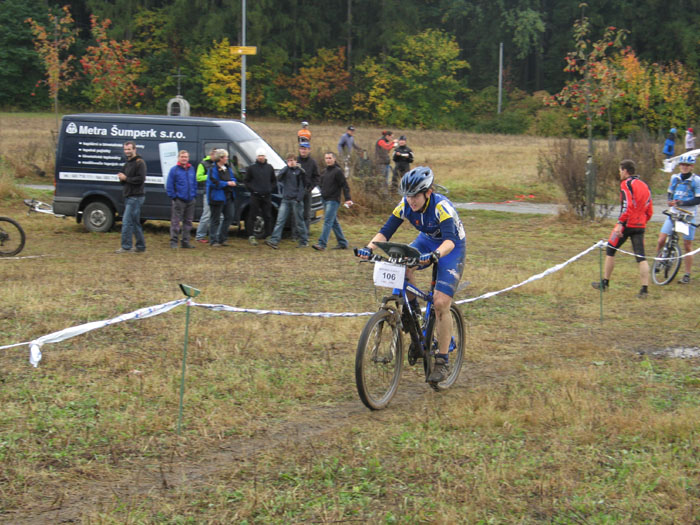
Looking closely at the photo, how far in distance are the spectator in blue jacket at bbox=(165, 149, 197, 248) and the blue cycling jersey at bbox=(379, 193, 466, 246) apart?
334 inches

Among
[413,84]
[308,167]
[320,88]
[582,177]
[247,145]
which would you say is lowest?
[582,177]

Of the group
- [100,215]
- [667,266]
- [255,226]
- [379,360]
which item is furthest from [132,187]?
[379,360]

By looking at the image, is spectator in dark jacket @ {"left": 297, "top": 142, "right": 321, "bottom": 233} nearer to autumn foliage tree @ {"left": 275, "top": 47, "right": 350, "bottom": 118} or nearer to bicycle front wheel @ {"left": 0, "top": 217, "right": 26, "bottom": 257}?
bicycle front wheel @ {"left": 0, "top": 217, "right": 26, "bottom": 257}

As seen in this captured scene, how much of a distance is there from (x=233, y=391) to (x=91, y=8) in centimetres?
6614

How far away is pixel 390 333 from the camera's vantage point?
6559 millimetres

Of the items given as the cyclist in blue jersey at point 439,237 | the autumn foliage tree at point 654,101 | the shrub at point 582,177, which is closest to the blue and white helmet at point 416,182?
the cyclist in blue jersey at point 439,237

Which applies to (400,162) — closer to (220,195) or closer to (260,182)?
(260,182)

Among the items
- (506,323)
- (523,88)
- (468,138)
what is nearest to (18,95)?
(468,138)

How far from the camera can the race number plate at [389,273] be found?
21.2 ft

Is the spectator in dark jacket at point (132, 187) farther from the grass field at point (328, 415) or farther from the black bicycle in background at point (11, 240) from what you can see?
the grass field at point (328, 415)

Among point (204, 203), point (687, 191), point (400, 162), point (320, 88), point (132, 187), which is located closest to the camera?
point (687, 191)

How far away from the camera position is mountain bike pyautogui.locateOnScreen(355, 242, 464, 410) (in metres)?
6.32

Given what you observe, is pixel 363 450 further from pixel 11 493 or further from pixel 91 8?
pixel 91 8

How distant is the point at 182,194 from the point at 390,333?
9.15 m
